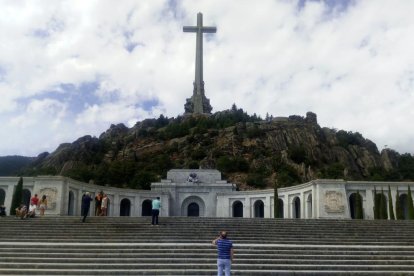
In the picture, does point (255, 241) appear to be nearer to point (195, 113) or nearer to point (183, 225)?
point (183, 225)

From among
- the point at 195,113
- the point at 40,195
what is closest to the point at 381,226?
the point at 40,195

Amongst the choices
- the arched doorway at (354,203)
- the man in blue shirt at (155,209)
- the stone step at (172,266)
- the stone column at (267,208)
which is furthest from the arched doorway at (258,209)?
the stone step at (172,266)

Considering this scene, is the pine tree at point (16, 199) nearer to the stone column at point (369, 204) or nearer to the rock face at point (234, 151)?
the stone column at point (369, 204)

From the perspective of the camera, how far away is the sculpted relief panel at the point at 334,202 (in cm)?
3078

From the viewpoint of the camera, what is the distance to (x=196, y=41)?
238ft

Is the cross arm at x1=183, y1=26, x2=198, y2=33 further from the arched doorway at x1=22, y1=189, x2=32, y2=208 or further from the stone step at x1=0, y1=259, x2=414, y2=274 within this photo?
the stone step at x1=0, y1=259, x2=414, y2=274

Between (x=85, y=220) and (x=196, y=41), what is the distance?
5570cm

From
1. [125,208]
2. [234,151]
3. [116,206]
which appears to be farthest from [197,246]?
[234,151]

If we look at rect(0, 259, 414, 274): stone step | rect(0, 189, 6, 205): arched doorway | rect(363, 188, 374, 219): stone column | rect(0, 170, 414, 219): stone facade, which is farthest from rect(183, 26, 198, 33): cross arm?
rect(0, 259, 414, 274): stone step

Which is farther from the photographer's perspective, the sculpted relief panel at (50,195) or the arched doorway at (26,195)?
the arched doorway at (26,195)

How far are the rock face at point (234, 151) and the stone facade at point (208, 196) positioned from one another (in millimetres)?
21653

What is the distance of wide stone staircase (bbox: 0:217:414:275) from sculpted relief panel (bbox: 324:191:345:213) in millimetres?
9243

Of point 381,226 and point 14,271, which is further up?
point 381,226

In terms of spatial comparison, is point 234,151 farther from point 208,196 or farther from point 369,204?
point 369,204
